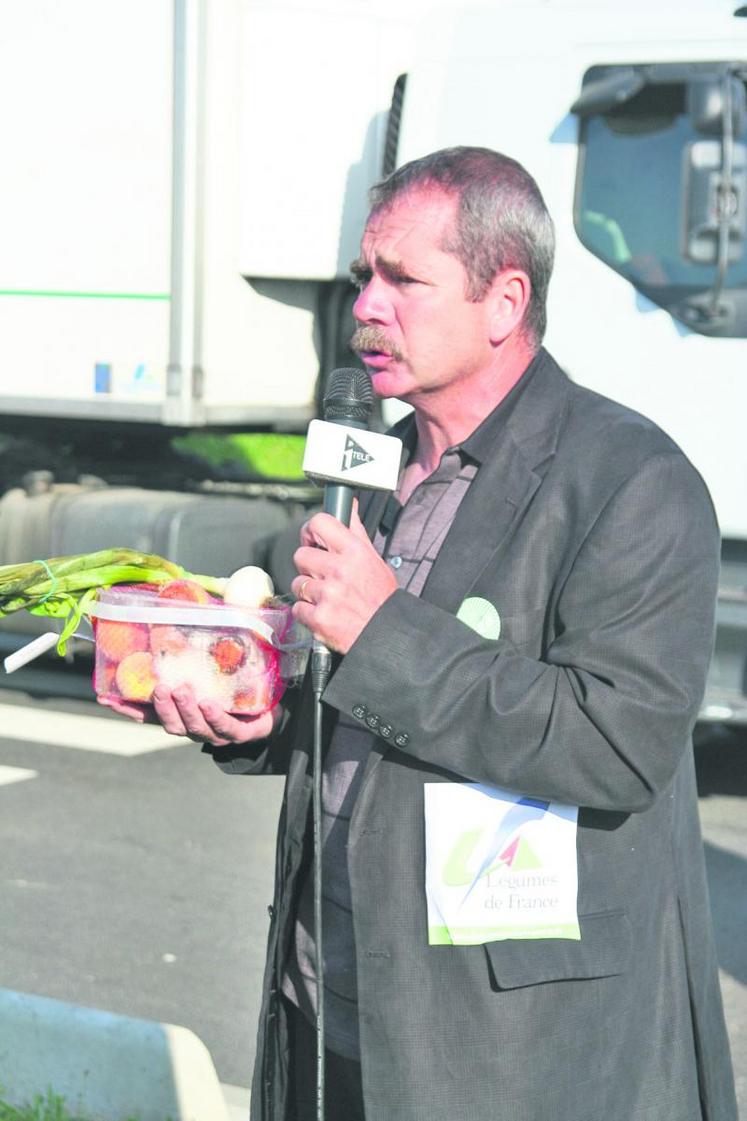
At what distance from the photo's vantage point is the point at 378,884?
2.06 m

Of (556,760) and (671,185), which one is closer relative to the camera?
(556,760)

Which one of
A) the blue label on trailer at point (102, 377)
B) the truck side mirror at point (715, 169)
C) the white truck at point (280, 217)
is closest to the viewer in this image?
the truck side mirror at point (715, 169)

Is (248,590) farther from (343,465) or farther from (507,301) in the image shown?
(507,301)

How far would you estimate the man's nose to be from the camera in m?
2.27

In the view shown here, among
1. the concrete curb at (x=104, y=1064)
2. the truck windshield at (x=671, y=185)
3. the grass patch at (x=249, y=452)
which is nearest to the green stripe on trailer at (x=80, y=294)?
the grass patch at (x=249, y=452)

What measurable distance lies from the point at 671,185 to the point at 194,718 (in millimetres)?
4274

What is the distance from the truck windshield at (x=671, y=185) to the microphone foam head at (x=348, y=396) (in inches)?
145

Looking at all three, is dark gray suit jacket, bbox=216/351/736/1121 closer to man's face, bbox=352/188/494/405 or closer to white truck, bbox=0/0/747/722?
man's face, bbox=352/188/494/405

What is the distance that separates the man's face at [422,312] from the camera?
2242 mm

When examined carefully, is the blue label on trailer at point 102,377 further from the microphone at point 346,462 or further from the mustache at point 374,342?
the microphone at point 346,462

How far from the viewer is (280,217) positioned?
7.10 metres

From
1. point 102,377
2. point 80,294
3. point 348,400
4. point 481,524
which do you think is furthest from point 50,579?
point 80,294

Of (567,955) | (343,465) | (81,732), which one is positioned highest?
(343,465)

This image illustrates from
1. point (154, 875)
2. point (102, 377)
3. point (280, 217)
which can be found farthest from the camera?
point (102, 377)
